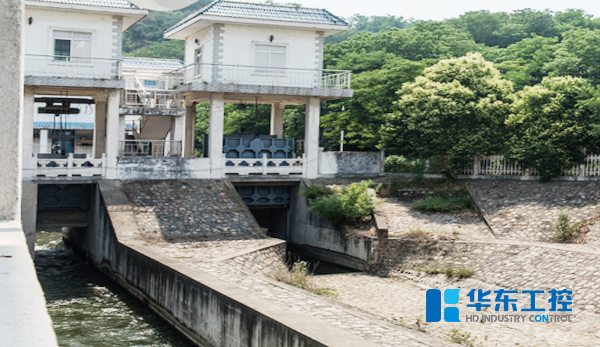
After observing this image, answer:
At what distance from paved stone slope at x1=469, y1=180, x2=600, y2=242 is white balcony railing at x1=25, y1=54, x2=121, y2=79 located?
553 inches

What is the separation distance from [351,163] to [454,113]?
541 centimetres

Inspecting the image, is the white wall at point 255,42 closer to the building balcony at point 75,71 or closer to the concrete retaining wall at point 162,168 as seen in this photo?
the building balcony at point 75,71

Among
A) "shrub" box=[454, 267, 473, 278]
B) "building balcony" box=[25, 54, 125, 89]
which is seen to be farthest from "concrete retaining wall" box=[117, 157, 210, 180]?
"shrub" box=[454, 267, 473, 278]

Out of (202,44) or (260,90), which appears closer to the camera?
(260,90)

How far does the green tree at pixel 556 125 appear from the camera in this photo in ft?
71.9

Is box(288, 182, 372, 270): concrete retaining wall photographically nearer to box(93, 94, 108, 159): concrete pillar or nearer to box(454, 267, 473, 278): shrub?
box(454, 267, 473, 278): shrub

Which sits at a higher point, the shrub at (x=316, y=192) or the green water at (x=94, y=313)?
the shrub at (x=316, y=192)

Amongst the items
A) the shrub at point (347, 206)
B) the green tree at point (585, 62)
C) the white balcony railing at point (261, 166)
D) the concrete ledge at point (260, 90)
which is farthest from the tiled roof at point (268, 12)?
the green tree at point (585, 62)

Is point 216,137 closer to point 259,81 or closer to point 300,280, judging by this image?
point 259,81

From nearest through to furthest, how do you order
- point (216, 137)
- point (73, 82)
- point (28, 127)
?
1. point (73, 82)
2. point (28, 127)
3. point (216, 137)

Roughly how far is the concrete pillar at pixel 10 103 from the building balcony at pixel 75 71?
1754 centimetres

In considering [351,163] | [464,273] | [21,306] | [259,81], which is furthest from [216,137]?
[21,306]

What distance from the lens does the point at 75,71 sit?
24234 mm

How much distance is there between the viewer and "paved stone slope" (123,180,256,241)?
20.8 m
